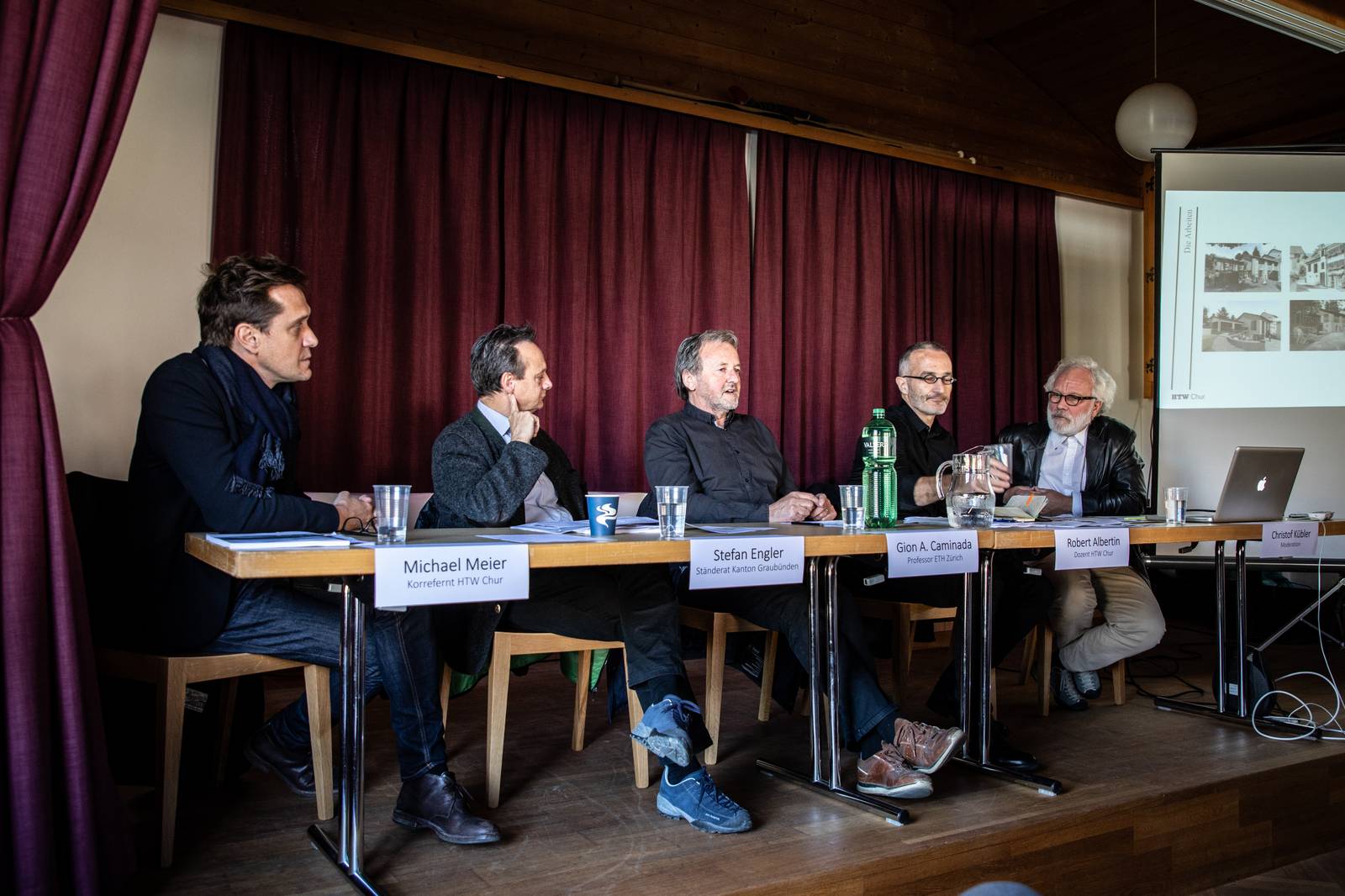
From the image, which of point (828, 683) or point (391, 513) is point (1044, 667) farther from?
point (391, 513)

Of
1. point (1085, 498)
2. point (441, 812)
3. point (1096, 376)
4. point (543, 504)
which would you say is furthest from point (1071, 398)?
point (441, 812)

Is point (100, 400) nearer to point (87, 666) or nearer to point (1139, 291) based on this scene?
point (87, 666)

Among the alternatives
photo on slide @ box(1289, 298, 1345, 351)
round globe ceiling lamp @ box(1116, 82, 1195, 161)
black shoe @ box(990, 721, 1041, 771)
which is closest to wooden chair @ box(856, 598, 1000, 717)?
black shoe @ box(990, 721, 1041, 771)

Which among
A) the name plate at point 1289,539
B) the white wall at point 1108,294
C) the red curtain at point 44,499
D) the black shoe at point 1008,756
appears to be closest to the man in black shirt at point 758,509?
the black shoe at point 1008,756

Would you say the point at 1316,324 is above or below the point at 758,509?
above

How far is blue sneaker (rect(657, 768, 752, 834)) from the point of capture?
1894 millimetres

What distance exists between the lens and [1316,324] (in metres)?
3.90

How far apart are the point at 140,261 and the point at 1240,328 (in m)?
3.96

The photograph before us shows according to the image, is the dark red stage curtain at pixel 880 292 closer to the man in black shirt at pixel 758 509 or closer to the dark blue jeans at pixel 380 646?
the man in black shirt at pixel 758 509

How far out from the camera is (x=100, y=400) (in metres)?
3.12

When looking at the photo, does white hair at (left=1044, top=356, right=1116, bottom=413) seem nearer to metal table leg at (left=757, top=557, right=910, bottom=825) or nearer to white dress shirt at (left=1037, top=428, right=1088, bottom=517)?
white dress shirt at (left=1037, top=428, right=1088, bottom=517)

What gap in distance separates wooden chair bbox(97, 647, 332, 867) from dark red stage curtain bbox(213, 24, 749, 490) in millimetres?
1524

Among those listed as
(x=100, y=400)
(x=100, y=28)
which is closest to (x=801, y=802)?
(x=100, y=28)

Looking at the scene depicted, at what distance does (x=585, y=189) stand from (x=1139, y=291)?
11.1 ft
